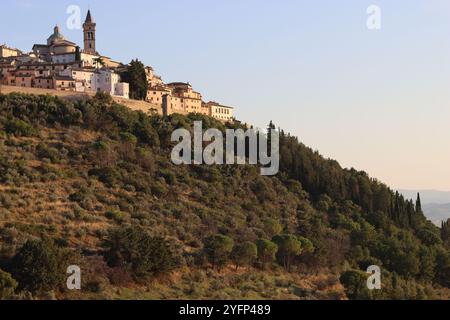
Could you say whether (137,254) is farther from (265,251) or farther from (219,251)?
(265,251)

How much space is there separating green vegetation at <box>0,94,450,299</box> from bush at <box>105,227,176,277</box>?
0.07 metres

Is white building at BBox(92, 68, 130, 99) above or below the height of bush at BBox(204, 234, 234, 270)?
above

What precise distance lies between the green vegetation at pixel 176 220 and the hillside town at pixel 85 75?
7.35 meters

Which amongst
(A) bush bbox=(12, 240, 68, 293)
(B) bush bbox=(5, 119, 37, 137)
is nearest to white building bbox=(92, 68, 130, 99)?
(B) bush bbox=(5, 119, 37, 137)

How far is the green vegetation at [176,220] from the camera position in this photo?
33.2m

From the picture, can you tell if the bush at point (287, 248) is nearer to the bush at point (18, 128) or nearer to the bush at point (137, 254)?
the bush at point (137, 254)

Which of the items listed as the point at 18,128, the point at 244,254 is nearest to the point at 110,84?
the point at 18,128

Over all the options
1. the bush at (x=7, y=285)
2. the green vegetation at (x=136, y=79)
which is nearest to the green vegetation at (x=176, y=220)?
the bush at (x=7, y=285)

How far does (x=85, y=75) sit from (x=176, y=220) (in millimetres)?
33430

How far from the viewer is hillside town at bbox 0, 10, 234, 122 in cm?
7094

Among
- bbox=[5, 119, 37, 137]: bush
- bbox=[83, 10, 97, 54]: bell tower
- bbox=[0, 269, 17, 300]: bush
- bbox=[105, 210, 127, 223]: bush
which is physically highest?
bbox=[83, 10, 97, 54]: bell tower

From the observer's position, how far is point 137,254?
3306 cm

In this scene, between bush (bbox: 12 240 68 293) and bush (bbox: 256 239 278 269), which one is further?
bush (bbox: 256 239 278 269)

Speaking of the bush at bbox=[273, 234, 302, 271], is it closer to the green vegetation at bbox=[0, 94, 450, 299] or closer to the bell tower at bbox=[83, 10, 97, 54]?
the green vegetation at bbox=[0, 94, 450, 299]
